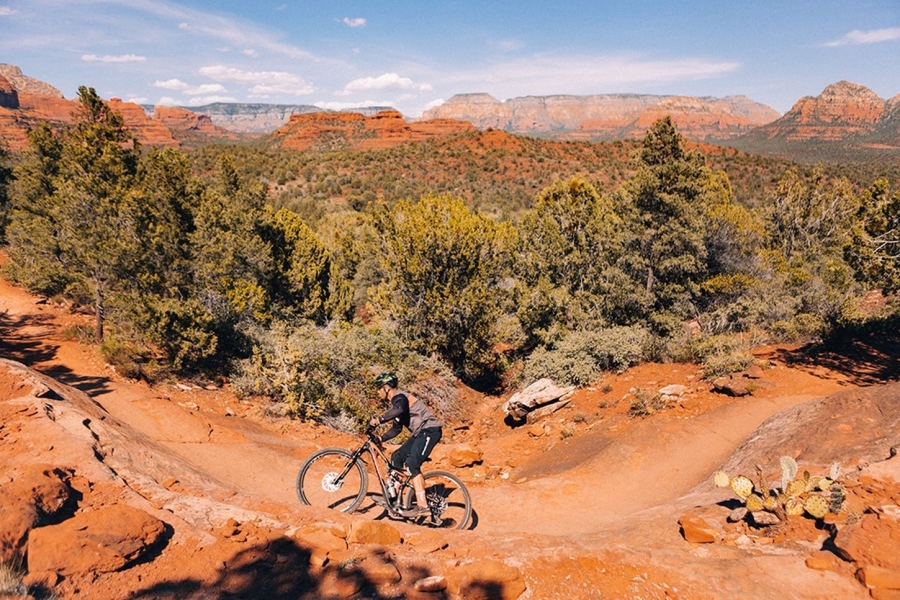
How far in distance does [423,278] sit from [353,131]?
9781 centimetres

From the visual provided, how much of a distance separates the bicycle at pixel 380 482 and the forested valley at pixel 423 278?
15.9 feet

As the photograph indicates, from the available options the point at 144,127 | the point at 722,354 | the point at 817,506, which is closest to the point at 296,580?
the point at 817,506

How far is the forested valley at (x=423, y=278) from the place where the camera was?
1230 centimetres

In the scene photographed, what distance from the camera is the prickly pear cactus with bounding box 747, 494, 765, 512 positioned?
5.07 metres

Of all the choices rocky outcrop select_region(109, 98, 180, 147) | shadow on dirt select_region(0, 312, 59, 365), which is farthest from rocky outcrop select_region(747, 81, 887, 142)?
→ rocky outcrop select_region(109, 98, 180, 147)

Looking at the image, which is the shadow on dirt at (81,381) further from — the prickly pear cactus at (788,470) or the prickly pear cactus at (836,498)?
the prickly pear cactus at (836,498)

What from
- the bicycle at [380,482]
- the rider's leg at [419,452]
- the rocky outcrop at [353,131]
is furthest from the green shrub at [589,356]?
the rocky outcrop at [353,131]

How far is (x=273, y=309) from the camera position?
16219 millimetres

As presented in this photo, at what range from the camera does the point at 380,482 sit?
20.0 ft

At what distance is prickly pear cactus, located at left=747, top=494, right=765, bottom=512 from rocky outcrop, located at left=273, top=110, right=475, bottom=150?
9081 centimetres

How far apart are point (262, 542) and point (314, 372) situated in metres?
7.85

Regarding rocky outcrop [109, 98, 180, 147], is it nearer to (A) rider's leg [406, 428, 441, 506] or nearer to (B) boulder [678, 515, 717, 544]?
(A) rider's leg [406, 428, 441, 506]


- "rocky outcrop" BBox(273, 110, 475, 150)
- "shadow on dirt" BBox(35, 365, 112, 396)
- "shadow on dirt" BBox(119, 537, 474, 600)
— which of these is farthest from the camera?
A: "rocky outcrop" BBox(273, 110, 475, 150)

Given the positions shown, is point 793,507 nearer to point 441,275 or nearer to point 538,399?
point 538,399
